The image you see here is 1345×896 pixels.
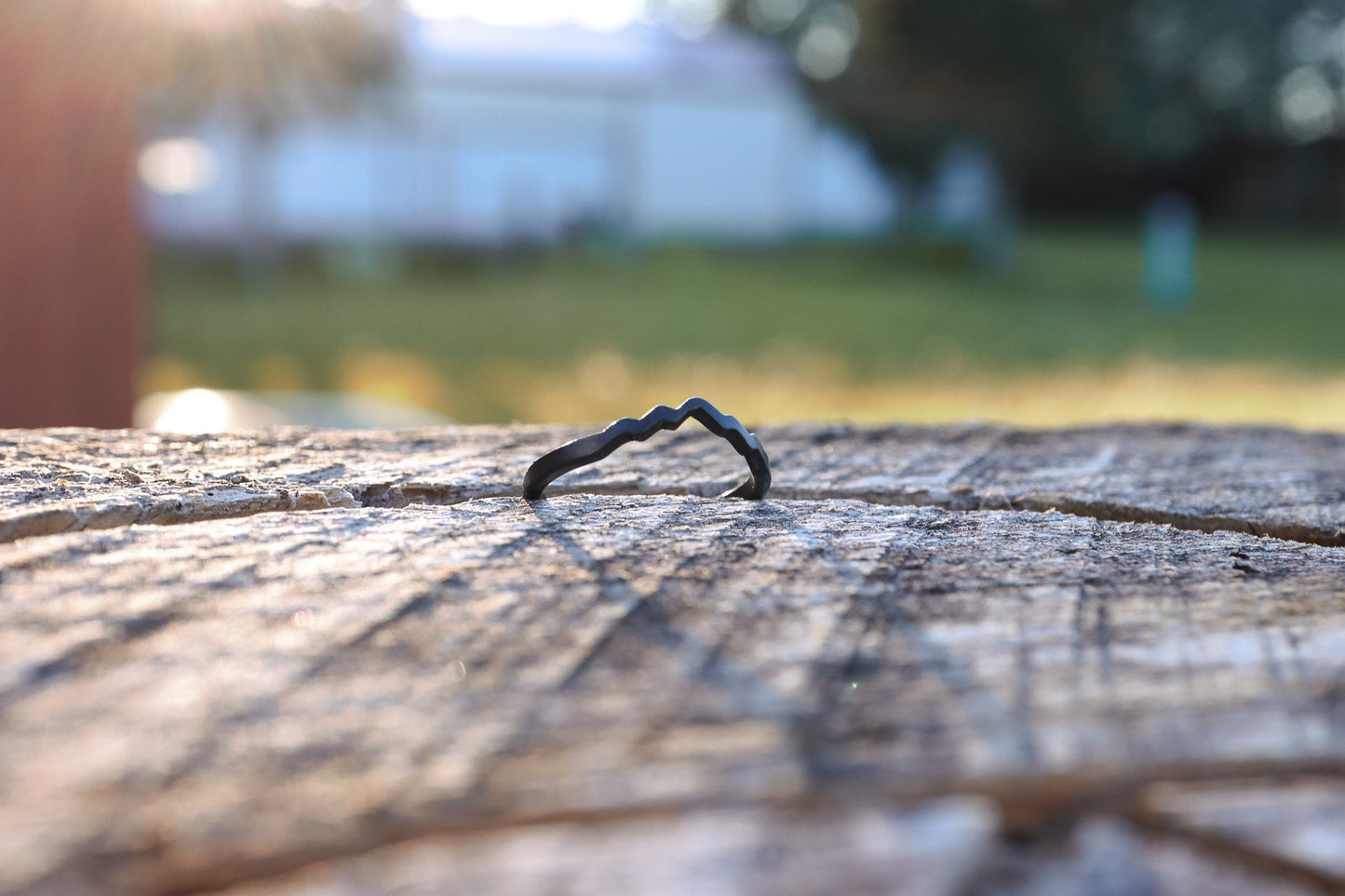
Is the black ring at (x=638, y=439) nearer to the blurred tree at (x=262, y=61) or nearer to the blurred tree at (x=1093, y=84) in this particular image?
the blurred tree at (x=262, y=61)

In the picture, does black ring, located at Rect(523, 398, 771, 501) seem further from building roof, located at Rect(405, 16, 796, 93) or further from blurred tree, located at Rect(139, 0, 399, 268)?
building roof, located at Rect(405, 16, 796, 93)

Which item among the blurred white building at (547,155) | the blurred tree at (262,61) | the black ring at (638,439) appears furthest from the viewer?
the blurred white building at (547,155)

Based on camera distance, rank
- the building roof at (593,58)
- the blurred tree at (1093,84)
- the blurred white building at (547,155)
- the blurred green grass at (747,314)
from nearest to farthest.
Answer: the blurred green grass at (747,314) → the blurred tree at (1093,84) → the blurred white building at (547,155) → the building roof at (593,58)

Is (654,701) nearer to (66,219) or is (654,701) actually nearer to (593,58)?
(66,219)

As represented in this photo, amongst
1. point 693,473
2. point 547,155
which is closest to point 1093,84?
point 547,155

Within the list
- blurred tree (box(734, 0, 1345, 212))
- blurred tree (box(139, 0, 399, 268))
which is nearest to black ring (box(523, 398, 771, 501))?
blurred tree (box(139, 0, 399, 268))

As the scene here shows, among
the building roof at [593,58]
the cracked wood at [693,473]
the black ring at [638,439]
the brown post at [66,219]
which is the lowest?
the cracked wood at [693,473]

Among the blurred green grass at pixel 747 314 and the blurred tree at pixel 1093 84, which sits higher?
the blurred tree at pixel 1093 84

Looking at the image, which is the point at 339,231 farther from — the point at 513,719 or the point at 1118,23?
the point at 513,719

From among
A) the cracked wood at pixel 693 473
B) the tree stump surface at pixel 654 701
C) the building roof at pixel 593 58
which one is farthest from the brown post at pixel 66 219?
the building roof at pixel 593 58
